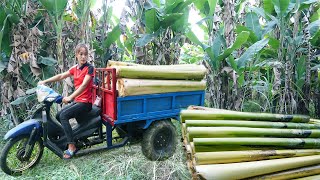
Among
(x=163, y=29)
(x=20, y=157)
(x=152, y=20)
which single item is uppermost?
(x=152, y=20)

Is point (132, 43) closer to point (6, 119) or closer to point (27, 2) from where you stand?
point (27, 2)

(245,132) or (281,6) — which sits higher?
(281,6)

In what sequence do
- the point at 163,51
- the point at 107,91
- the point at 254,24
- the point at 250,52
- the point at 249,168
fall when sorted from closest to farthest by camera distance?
the point at 249,168, the point at 107,91, the point at 250,52, the point at 254,24, the point at 163,51

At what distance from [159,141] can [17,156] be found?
1.91 m

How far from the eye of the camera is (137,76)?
3.70 metres

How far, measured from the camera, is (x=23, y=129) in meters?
3.47

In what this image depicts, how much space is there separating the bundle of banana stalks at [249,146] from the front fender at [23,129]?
281cm

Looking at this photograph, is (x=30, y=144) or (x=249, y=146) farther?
(x=30, y=144)

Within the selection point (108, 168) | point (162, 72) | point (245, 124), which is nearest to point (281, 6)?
point (162, 72)

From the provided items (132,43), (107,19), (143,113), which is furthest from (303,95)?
(107,19)

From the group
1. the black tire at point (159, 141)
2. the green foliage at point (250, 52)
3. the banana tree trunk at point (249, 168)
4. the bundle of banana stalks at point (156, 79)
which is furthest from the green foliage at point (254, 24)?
the banana tree trunk at point (249, 168)

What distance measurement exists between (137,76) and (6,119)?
10.7ft

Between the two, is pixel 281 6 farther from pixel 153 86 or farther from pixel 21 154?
pixel 21 154

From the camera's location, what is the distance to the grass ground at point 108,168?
3412 mm
